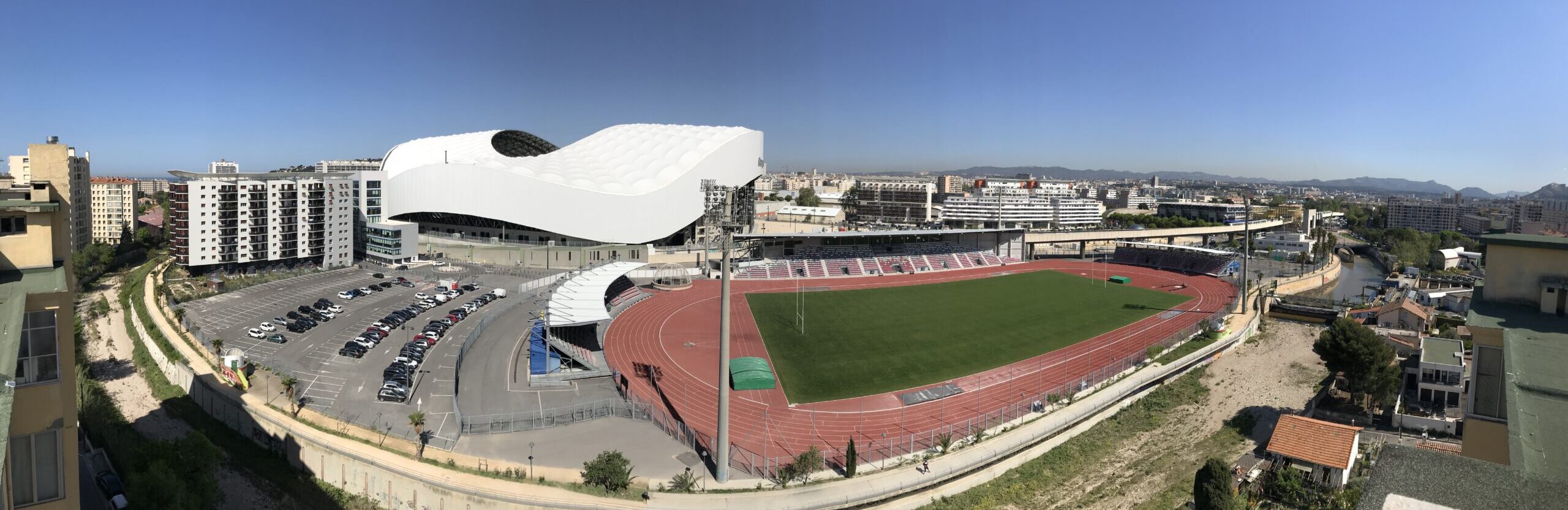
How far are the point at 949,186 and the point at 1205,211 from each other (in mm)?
34870

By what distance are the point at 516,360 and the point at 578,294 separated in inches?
158

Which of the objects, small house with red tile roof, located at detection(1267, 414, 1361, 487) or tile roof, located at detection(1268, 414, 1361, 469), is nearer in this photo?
small house with red tile roof, located at detection(1267, 414, 1361, 487)

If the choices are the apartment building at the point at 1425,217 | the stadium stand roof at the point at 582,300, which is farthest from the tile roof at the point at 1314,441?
the apartment building at the point at 1425,217

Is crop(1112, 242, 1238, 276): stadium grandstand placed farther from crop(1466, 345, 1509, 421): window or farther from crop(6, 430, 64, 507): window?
crop(6, 430, 64, 507): window

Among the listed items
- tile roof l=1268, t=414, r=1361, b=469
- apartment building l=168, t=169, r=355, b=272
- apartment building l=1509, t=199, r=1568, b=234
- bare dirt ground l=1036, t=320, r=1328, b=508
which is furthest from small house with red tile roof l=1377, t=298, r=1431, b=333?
apartment building l=168, t=169, r=355, b=272

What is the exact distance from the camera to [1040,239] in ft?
179

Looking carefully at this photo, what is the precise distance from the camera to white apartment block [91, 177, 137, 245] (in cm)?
5138

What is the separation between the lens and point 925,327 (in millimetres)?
27188

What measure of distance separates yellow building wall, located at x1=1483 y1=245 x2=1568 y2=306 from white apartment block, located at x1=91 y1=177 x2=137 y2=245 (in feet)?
226

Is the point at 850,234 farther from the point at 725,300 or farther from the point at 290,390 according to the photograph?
the point at 290,390

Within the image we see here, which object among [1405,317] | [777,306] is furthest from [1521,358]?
[777,306]

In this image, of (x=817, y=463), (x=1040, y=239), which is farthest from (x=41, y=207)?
(x=1040, y=239)

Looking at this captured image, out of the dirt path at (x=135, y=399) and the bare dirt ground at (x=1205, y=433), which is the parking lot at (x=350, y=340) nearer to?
the dirt path at (x=135, y=399)

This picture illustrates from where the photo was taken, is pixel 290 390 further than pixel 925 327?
No
